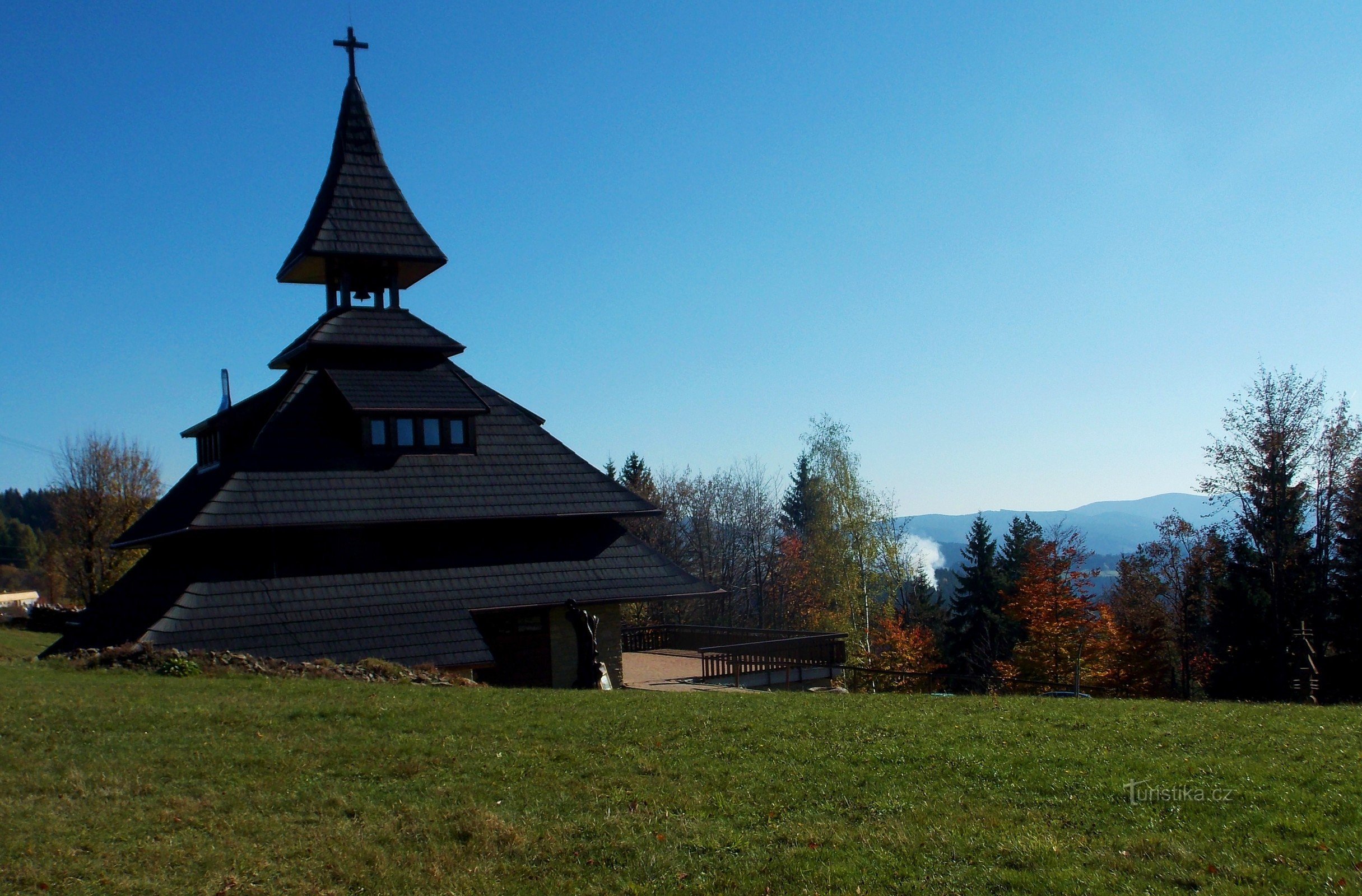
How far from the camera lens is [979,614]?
58.0 m

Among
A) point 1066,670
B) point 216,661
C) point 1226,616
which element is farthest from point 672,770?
point 1226,616

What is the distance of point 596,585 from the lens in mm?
23469

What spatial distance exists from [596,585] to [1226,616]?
31738 mm

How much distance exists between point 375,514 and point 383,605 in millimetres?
2032

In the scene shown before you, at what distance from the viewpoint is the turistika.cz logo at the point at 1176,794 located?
8.51 metres

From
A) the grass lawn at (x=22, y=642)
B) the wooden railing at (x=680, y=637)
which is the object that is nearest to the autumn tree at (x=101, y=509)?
the grass lawn at (x=22, y=642)

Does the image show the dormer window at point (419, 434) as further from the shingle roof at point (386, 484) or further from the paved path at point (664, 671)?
the paved path at point (664, 671)

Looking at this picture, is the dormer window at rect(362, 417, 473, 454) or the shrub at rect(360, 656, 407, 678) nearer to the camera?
the shrub at rect(360, 656, 407, 678)

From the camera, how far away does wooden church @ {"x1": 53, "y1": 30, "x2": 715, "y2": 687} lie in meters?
20.8

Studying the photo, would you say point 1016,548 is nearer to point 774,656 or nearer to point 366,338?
point 774,656

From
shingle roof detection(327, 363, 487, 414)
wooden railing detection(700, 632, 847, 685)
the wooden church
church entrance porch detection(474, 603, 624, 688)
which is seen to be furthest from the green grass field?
wooden railing detection(700, 632, 847, 685)

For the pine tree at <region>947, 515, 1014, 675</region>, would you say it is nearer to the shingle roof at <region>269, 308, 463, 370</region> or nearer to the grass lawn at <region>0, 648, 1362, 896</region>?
the shingle roof at <region>269, 308, 463, 370</region>

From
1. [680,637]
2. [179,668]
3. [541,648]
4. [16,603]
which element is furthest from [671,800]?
[16,603]

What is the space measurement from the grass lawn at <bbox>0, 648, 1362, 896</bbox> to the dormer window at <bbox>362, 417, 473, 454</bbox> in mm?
10071
